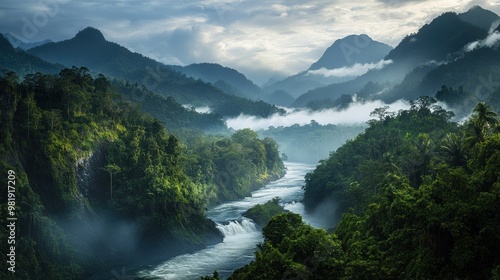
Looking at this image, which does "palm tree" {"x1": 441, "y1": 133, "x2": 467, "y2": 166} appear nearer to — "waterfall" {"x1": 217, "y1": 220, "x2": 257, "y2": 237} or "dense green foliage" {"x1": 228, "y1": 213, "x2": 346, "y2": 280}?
"dense green foliage" {"x1": 228, "y1": 213, "x2": 346, "y2": 280}

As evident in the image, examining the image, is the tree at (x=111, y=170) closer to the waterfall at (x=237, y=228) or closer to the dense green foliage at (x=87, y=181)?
the dense green foliage at (x=87, y=181)

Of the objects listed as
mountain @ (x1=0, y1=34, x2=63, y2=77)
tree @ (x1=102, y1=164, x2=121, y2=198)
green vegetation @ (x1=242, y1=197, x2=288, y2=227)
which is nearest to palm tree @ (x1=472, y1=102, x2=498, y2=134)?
green vegetation @ (x1=242, y1=197, x2=288, y2=227)

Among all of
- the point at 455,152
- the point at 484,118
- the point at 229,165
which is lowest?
the point at 229,165

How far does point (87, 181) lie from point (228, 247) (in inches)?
873

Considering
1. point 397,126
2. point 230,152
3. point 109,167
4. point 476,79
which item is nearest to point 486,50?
point 476,79

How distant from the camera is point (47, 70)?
193750 mm

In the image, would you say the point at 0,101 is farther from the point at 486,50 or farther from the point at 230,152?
the point at 486,50

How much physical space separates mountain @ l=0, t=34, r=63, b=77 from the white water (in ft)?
371

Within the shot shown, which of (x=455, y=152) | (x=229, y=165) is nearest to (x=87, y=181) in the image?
(x=455, y=152)

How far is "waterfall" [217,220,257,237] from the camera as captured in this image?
7512 centimetres

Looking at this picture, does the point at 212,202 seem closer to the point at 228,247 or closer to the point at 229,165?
the point at 229,165

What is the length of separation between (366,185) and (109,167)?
1415 inches

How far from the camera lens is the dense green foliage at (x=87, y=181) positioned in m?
51.8

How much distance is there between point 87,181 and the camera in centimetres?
6334
